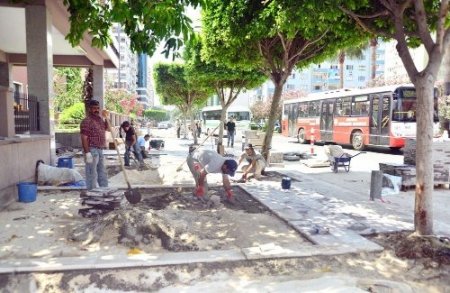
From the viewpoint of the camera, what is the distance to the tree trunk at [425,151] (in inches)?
198

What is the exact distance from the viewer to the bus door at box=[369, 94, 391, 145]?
17906 mm

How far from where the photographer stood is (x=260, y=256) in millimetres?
4547

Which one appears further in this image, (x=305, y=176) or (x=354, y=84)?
(x=354, y=84)

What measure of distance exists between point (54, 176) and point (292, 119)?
21808mm

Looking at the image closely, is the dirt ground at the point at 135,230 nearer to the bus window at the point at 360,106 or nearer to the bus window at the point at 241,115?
the bus window at the point at 360,106

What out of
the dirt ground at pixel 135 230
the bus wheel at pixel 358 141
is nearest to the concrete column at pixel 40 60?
the dirt ground at pixel 135 230

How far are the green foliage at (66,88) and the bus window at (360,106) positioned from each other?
16.9m

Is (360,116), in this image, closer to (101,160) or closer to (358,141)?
(358,141)

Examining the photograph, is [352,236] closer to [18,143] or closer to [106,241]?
[106,241]

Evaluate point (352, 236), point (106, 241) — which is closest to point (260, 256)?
point (352, 236)

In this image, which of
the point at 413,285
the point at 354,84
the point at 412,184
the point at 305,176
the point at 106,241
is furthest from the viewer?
the point at 354,84

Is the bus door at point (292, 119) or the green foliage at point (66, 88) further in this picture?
the bus door at point (292, 119)

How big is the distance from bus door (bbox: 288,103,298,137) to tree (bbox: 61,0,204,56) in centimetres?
2299

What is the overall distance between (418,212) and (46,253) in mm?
4692
